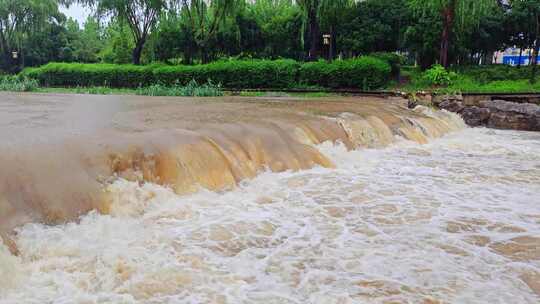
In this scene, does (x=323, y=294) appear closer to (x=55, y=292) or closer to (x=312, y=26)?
(x=55, y=292)

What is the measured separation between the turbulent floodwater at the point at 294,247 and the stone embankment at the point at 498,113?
7687 mm

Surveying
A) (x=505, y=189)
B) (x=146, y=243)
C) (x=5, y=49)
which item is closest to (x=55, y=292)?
(x=146, y=243)

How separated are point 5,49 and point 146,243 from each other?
3515 cm

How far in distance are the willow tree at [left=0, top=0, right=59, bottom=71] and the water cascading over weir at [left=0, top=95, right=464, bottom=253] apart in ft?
89.9

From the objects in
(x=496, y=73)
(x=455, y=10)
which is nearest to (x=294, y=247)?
(x=455, y=10)

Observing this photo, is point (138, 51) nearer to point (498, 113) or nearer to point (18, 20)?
point (18, 20)

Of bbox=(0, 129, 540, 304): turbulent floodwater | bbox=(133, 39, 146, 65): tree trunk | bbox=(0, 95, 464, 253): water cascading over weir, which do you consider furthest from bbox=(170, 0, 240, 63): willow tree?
bbox=(0, 129, 540, 304): turbulent floodwater

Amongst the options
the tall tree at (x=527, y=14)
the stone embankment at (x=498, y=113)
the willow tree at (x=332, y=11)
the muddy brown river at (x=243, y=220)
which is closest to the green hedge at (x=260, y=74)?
the willow tree at (x=332, y=11)

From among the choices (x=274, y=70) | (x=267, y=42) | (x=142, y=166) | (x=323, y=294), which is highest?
(x=267, y=42)

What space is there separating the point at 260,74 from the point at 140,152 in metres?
14.8

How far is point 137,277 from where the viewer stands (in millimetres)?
3182

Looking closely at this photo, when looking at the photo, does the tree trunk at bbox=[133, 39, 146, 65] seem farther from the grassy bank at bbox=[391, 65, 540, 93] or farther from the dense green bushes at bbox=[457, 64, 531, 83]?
the dense green bushes at bbox=[457, 64, 531, 83]

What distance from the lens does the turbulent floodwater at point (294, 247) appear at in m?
3.05

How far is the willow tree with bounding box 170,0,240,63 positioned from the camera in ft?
72.9
